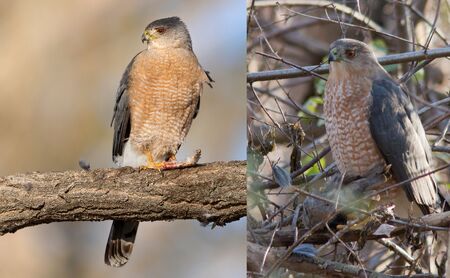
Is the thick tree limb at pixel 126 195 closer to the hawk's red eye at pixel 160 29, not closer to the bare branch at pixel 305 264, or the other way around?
the bare branch at pixel 305 264

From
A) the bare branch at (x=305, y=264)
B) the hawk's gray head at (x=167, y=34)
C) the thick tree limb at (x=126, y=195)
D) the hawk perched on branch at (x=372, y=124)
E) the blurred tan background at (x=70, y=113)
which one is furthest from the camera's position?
the blurred tan background at (x=70, y=113)

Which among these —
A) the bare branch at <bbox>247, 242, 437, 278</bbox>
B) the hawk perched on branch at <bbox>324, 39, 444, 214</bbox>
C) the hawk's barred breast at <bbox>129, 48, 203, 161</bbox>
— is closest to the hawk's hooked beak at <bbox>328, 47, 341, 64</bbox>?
the hawk perched on branch at <bbox>324, 39, 444, 214</bbox>

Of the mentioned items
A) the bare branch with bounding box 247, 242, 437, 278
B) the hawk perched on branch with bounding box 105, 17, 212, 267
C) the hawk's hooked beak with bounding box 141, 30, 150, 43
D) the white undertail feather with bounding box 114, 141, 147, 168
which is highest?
the hawk's hooked beak with bounding box 141, 30, 150, 43

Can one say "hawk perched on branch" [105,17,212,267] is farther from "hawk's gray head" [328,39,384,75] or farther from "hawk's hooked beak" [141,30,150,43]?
"hawk's gray head" [328,39,384,75]

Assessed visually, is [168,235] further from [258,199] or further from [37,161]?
[258,199]

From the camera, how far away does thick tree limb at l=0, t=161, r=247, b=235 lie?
6.57 feet

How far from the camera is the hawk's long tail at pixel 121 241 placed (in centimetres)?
230

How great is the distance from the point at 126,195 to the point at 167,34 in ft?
1.75

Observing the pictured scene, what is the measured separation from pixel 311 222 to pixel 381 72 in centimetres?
37

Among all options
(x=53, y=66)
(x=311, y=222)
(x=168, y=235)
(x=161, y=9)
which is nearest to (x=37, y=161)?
(x=53, y=66)

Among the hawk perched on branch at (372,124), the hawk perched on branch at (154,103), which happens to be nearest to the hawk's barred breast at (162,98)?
the hawk perched on branch at (154,103)

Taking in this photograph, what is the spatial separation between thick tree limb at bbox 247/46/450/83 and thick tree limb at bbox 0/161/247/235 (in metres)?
0.37

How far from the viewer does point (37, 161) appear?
2570mm

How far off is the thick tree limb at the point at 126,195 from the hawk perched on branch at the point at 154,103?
0.18 m
